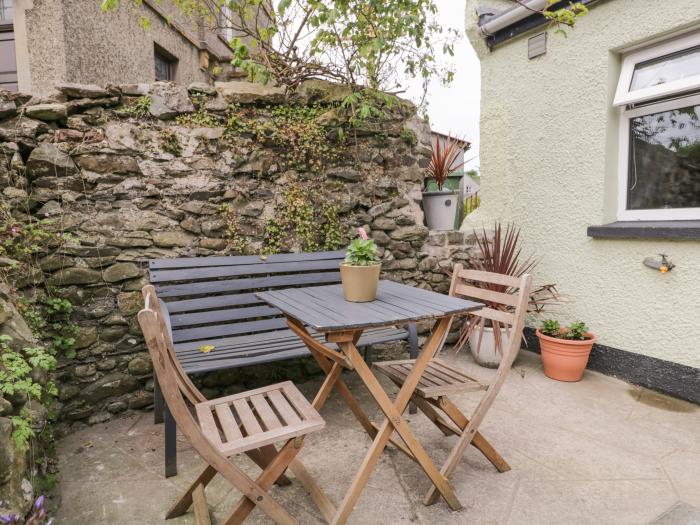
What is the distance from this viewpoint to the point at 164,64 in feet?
22.8

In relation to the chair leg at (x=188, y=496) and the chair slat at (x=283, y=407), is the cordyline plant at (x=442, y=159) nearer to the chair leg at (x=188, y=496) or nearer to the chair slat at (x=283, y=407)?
the chair slat at (x=283, y=407)

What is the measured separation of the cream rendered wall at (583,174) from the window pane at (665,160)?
0.50 feet

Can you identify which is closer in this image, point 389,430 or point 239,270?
point 389,430

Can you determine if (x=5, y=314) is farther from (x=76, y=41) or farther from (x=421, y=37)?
(x=76, y=41)

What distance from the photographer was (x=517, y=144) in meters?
3.88

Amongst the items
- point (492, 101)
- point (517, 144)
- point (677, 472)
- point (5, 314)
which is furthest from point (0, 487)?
point (492, 101)

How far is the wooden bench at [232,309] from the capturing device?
2.39m

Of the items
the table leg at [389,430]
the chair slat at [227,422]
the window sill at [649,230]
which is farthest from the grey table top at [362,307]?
the window sill at [649,230]

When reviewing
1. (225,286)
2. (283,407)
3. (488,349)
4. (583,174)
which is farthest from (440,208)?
(283,407)

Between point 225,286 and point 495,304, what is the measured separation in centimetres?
213

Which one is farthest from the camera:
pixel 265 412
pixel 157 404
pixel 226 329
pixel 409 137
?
pixel 409 137

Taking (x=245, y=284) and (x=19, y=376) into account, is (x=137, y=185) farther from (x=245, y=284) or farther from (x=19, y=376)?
(x=19, y=376)

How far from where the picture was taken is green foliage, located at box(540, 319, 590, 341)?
3.18m

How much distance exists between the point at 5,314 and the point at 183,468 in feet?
3.61
